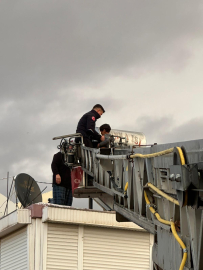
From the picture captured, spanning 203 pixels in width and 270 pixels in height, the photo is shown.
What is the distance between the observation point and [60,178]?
51.5 ft

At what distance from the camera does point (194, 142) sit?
15.8 feet

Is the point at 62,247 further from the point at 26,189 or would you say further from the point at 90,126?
the point at 90,126

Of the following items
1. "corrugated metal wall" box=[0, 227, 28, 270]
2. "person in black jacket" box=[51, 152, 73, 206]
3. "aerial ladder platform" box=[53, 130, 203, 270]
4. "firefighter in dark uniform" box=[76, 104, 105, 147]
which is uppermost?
"firefighter in dark uniform" box=[76, 104, 105, 147]

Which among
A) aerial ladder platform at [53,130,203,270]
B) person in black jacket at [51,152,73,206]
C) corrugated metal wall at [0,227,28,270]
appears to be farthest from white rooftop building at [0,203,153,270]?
aerial ladder platform at [53,130,203,270]

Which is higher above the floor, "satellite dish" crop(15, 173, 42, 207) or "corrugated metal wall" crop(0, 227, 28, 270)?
"satellite dish" crop(15, 173, 42, 207)

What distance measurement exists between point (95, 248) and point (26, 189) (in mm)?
3550

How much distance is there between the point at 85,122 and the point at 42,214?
3542 millimetres

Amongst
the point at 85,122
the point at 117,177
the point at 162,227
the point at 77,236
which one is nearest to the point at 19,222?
the point at 77,236

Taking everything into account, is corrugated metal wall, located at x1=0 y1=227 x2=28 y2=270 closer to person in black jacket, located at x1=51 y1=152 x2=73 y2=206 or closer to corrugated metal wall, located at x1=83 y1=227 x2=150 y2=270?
person in black jacket, located at x1=51 y1=152 x2=73 y2=206

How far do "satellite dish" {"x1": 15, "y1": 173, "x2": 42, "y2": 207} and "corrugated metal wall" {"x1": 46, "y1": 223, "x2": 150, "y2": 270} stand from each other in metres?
2.22

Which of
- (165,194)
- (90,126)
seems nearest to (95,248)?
(90,126)

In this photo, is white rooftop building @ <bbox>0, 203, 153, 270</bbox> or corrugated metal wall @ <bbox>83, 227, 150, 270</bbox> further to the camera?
corrugated metal wall @ <bbox>83, 227, 150, 270</bbox>

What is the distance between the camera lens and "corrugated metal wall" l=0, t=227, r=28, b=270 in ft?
50.6

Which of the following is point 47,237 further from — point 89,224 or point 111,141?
point 111,141
